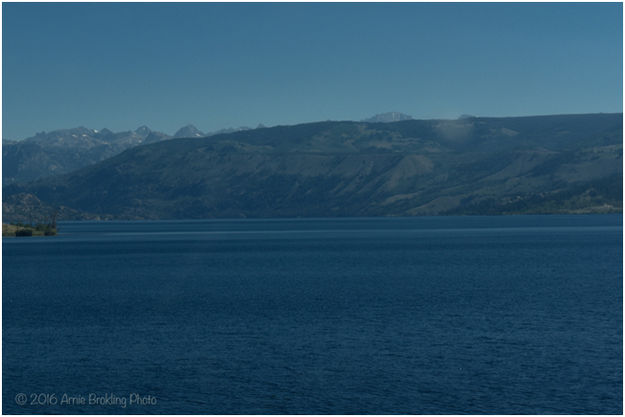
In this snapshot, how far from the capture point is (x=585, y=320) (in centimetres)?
8350

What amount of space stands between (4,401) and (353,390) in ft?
74.2

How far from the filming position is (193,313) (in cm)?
9538

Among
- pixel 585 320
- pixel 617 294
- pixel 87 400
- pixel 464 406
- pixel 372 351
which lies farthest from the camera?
pixel 617 294

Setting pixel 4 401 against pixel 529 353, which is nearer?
pixel 4 401

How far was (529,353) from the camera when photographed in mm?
67438

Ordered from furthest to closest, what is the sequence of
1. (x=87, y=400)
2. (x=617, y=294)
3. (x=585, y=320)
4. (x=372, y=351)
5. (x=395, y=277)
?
1. (x=395, y=277)
2. (x=617, y=294)
3. (x=585, y=320)
4. (x=372, y=351)
5. (x=87, y=400)

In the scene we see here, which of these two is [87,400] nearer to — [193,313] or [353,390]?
[353,390]

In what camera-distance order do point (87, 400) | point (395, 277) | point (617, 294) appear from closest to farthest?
point (87, 400), point (617, 294), point (395, 277)

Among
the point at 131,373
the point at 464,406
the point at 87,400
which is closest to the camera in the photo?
the point at 464,406

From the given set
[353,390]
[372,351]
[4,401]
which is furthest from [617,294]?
[4,401]

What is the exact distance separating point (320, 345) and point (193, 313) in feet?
85.4

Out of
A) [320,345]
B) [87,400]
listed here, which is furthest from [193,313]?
[87,400]

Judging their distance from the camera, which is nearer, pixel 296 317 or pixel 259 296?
pixel 296 317

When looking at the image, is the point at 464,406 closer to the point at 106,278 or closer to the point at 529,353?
the point at 529,353
